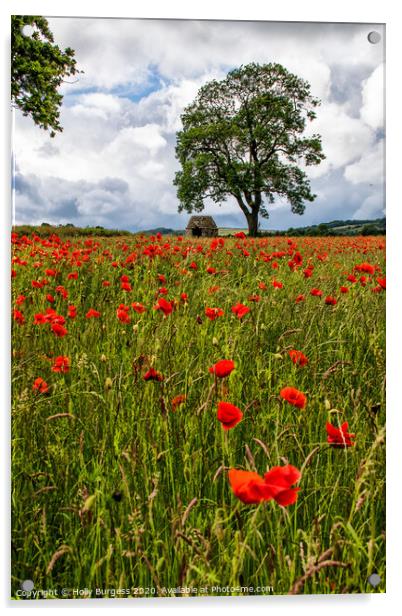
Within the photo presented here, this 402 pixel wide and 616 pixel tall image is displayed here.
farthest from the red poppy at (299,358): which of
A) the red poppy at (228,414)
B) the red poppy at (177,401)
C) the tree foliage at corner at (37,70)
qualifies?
the tree foliage at corner at (37,70)

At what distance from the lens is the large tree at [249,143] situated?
2455 mm

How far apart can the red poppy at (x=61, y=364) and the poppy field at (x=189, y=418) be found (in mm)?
10

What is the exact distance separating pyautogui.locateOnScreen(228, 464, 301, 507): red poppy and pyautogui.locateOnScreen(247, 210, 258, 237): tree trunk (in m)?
1.50

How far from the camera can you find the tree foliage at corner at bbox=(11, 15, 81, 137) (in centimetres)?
232

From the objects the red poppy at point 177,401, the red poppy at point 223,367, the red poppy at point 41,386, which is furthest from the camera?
the red poppy at point 41,386

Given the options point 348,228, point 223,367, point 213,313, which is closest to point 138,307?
point 213,313

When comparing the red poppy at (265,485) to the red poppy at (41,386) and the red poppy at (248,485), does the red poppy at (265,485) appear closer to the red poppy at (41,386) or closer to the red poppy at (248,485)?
the red poppy at (248,485)

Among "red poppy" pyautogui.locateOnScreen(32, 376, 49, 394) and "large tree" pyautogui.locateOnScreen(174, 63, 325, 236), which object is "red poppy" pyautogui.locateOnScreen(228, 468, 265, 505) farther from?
"large tree" pyautogui.locateOnScreen(174, 63, 325, 236)

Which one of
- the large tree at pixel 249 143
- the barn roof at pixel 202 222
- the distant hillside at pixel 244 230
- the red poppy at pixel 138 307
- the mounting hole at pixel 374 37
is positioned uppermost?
the mounting hole at pixel 374 37

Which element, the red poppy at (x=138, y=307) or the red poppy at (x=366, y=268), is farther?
the red poppy at (x=366, y=268)

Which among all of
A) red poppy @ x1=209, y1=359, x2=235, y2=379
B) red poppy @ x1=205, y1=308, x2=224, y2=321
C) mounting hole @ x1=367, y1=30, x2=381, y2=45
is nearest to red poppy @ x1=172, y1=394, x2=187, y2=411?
red poppy @ x1=209, y1=359, x2=235, y2=379

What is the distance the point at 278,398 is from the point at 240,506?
17.0 inches

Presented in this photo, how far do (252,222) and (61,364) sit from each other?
1072mm

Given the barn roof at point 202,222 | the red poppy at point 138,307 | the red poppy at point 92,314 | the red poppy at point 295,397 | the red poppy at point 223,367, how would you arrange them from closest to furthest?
1. the red poppy at point 223,367
2. the red poppy at point 295,397
3. the red poppy at point 92,314
4. the red poppy at point 138,307
5. the barn roof at point 202,222
